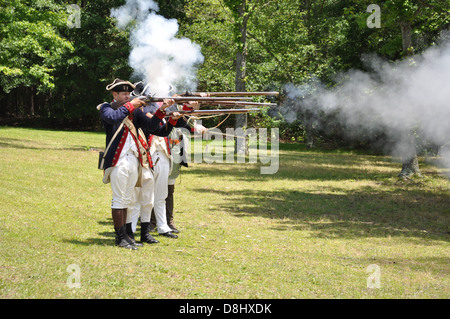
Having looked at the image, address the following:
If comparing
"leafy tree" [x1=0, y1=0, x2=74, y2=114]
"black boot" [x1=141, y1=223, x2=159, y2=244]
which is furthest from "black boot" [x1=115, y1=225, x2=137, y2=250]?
"leafy tree" [x1=0, y1=0, x2=74, y2=114]

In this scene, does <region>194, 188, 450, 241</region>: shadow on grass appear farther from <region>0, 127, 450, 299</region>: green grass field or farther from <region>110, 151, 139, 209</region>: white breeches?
<region>110, 151, 139, 209</region>: white breeches

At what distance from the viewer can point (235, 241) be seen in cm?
929

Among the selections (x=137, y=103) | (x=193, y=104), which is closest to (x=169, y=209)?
(x=193, y=104)

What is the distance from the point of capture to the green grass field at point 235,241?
20.7 ft

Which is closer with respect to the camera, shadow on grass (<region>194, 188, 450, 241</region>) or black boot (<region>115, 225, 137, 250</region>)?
black boot (<region>115, 225, 137, 250</region>)

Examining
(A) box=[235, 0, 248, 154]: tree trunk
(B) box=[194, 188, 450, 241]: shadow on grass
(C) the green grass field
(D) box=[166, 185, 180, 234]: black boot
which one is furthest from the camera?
(A) box=[235, 0, 248, 154]: tree trunk

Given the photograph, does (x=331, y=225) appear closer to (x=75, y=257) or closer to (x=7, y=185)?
(x=75, y=257)

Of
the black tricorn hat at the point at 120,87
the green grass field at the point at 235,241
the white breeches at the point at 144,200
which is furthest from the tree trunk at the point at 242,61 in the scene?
the white breeches at the point at 144,200

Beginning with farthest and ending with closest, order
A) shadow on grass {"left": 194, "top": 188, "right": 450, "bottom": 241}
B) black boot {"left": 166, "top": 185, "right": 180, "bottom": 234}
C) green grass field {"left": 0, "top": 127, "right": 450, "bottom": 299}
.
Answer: shadow on grass {"left": 194, "top": 188, "right": 450, "bottom": 241} → black boot {"left": 166, "top": 185, "right": 180, "bottom": 234} → green grass field {"left": 0, "top": 127, "right": 450, "bottom": 299}

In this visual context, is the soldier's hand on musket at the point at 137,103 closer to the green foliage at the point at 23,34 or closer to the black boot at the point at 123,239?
the black boot at the point at 123,239

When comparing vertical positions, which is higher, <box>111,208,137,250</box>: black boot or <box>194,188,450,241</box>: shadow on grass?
<box>111,208,137,250</box>: black boot

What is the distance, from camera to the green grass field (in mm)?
6320

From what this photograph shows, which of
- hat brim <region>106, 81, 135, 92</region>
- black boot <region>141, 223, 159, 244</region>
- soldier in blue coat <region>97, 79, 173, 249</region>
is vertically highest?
hat brim <region>106, 81, 135, 92</region>

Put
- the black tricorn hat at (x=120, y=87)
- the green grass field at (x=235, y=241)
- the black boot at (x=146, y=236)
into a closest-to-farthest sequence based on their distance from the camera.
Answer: the green grass field at (x=235, y=241) → the black tricorn hat at (x=120, y=87) → the black boot at (x=146, y=236)
